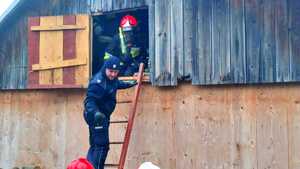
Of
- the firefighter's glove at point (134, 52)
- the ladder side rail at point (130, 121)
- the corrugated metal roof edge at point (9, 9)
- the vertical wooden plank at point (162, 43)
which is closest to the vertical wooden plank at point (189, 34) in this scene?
the vertical wooden plank at point (162, 43)

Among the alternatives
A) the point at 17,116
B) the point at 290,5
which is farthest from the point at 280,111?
the point at 17,116

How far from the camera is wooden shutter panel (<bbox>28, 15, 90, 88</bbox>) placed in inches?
311

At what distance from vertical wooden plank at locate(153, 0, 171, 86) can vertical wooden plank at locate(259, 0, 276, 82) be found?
1.41m

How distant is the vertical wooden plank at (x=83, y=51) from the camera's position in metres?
7.86

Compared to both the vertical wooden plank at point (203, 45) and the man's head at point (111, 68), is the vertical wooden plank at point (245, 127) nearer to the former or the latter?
the vertical wooden plank at point (203, 45)

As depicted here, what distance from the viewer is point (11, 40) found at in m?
8.62

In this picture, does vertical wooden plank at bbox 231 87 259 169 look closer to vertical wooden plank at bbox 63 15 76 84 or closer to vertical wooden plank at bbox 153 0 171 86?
vertical wooden plank at bbox 153 0 171 86

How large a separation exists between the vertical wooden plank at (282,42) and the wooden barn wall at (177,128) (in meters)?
0.21

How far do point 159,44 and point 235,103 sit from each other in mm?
1452

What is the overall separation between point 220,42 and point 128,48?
6.17 feet

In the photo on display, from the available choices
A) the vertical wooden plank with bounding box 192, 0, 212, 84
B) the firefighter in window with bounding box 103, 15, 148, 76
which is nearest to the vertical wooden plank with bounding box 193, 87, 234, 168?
the vertical wooden plank with bounding box 192, 0, 212, 84

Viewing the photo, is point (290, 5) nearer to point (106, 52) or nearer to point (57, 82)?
point (106, 52)

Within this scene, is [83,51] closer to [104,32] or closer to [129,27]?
A: [129,27]

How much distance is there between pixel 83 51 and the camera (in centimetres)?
787
